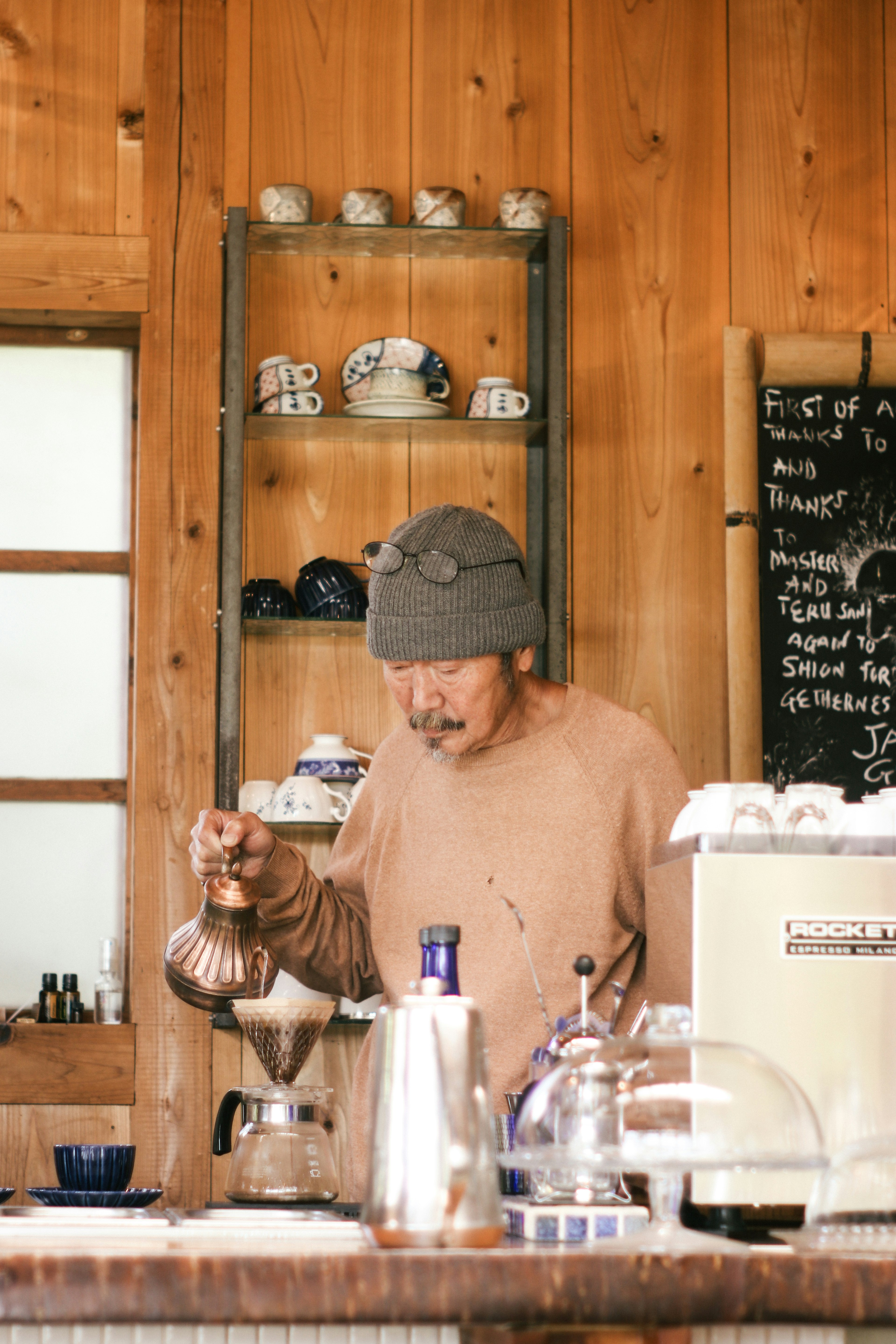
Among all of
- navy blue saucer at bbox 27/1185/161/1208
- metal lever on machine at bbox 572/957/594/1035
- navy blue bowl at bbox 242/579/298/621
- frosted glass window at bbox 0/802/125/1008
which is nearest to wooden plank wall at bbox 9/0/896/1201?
navy blue bowl at bbox 242/579/298/621

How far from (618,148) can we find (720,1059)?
91.1 inches

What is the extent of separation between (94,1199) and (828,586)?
77.2 inches

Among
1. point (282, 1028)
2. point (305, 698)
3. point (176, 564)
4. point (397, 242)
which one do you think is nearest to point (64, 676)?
point (176, 564)

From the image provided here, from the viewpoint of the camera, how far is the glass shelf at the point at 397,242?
281 cm

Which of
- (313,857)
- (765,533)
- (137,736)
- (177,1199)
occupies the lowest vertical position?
(177,1199)

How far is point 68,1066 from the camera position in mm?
2732

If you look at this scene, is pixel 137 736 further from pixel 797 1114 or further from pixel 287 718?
pixel 797 1114

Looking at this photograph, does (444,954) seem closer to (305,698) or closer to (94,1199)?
(94,1199)

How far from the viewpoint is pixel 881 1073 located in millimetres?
1257

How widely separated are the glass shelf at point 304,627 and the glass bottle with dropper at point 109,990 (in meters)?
0.66

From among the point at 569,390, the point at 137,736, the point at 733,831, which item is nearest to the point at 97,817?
the point at 137,736

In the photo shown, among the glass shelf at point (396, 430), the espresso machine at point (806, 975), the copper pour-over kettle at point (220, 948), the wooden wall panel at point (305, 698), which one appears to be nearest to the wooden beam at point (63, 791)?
the wooden wall panel at point (305, 698)

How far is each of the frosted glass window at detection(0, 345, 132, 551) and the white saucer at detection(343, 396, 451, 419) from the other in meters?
0.57

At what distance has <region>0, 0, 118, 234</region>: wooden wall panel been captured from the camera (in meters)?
2.93
